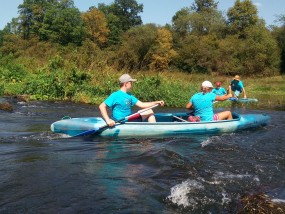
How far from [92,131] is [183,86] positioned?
1006 centimetres

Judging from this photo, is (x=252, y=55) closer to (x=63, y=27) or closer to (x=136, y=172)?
(x=63, y=27)

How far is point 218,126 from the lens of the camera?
28.1 feet

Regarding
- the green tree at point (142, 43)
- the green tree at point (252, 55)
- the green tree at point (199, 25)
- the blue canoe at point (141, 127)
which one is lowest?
the blue canoe at point (141, 127)

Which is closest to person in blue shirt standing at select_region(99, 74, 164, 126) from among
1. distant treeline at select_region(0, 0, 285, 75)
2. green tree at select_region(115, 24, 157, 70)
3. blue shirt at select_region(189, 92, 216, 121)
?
blue shirt at select_region(189, 92, 216, 121)

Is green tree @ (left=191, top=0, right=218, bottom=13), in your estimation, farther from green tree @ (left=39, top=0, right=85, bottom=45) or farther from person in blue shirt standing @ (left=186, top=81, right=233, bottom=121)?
person in blue shirt standing @ (left=186, top=81, right=233, bottom=121)

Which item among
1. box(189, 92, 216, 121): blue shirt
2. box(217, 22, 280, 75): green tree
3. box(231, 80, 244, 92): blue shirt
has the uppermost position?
box(217, 22, 280, 75): green tree

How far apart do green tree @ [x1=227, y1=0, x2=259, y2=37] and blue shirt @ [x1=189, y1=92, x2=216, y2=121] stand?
42.0m

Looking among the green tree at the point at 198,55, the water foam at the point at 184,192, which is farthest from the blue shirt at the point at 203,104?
the green tree at the point at 198,55

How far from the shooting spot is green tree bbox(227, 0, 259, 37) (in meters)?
48.6

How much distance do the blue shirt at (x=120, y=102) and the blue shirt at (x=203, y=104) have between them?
1514 mm

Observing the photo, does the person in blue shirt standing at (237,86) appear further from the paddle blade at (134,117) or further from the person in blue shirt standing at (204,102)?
the paddle blade at (134,117)

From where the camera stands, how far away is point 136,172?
539cm

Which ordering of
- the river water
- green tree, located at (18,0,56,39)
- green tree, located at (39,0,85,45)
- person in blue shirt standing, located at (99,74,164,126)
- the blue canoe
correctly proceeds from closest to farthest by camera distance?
the river water < person in blue shirt standing, located at (99,74,164,126) < the blue canoe < green tree, located at (39,0,85,45) < green tree, located at (18,0,56,39)

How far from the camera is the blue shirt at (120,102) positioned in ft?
24.3
